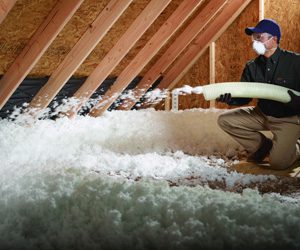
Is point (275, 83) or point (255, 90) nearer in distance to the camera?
point (255, 90)

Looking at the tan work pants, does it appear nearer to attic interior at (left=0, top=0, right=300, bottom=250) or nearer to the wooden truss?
attic interior at (left=0, top=0, right=300, bottom=250)

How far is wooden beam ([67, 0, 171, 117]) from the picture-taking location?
3.68 m

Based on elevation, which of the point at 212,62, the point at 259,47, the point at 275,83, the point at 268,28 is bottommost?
the point at 275,83

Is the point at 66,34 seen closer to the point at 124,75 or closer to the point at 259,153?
the point at 124,75

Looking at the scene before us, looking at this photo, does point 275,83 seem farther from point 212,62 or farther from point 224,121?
point 212,62

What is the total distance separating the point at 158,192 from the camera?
2.23 m

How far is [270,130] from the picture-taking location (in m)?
3.37

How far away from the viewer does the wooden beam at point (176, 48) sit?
436 centimetres

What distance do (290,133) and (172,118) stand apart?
1567 millimetres

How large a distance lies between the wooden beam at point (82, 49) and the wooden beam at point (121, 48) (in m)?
0.37

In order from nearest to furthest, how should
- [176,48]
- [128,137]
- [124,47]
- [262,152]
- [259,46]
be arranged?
[259,46] < [262,152] < [124,47] < [128,137] < [176,48]

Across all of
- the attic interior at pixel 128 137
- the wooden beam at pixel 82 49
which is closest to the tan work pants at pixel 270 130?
the attic interior at pixel 128 137

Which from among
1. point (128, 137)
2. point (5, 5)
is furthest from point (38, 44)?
point (128, 137)

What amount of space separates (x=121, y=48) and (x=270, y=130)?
56.0 inches
